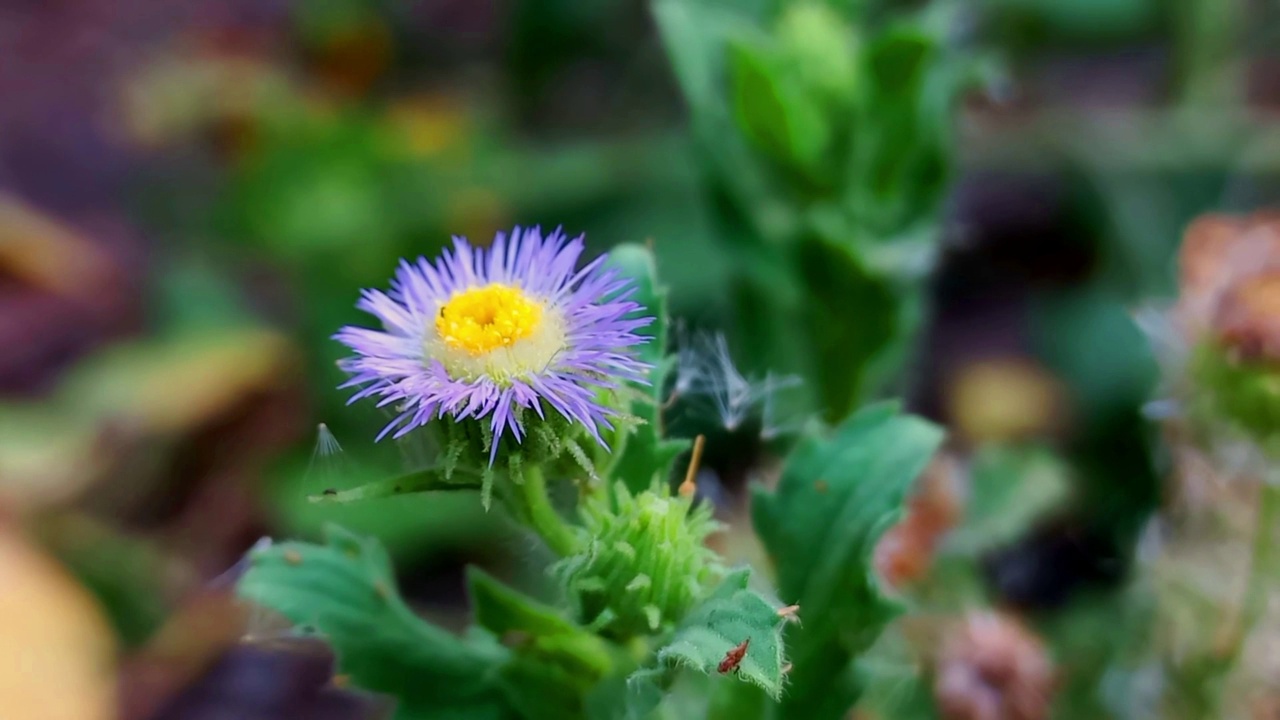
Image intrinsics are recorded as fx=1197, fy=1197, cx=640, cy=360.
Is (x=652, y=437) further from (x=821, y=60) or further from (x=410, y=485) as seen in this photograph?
(x=821, y=60)

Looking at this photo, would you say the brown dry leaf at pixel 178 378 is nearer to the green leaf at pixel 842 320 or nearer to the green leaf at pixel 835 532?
the green leaf at pixel 842 320

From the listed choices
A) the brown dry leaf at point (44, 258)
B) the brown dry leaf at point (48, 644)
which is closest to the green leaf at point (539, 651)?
the brown dry leaf at point (48, 644)

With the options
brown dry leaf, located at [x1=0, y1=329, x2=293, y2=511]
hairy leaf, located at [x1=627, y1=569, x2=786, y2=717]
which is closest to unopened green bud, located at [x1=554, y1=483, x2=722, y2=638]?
hairy leaf, located at [x1=627, y1=569, x2=786, y2=717]

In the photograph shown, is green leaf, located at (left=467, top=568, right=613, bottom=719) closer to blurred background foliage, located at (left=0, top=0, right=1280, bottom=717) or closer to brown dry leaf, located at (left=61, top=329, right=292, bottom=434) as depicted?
blurred background foliage, located at (left=0, top=0, right=1280, bottom=717)

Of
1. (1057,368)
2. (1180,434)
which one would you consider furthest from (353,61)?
(1180,434)

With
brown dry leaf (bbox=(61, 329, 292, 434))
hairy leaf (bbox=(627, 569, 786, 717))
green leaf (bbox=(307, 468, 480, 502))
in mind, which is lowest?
hairy leaf (bbox=(627, 569, 786, 717))
